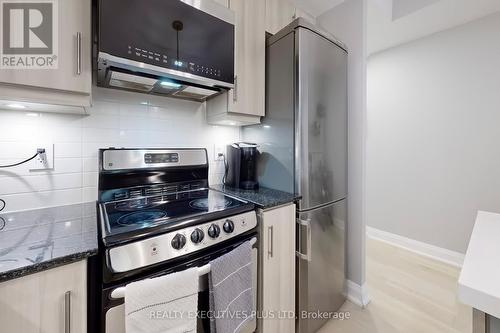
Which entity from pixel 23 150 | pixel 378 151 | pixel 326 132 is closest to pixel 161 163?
pixel 23 150

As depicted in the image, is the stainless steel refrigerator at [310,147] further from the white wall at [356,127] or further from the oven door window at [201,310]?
the oven door window at [201,310]

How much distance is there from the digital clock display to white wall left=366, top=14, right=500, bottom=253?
2.73 meters

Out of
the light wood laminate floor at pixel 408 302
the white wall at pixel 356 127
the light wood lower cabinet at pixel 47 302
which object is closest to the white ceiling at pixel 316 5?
the white wall at pixel 356 127

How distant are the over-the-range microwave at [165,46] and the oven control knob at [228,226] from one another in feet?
2.51

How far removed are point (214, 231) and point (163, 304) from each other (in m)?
0.32

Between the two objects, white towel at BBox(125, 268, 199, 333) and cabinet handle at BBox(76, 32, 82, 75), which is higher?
cabinet handle at BBox(76, 32, 82, 75)

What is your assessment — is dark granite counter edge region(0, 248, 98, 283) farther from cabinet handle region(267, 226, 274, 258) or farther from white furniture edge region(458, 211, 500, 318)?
white furniture edge region(458, 211, 500, 318)

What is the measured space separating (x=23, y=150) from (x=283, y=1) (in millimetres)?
1933

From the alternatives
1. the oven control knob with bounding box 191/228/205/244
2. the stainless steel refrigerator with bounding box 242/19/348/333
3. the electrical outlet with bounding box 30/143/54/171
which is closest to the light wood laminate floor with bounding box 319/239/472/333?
the stainless steel refrigerator with bounding box 242/19/348/333

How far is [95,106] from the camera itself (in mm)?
1260

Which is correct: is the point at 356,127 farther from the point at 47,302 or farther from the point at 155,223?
the point at 47,302

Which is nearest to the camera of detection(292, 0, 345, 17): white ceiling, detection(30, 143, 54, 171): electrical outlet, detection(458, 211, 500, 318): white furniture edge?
detection(458, 211, 500, 318): white furniture edge

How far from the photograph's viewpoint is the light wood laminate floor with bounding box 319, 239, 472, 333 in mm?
1562

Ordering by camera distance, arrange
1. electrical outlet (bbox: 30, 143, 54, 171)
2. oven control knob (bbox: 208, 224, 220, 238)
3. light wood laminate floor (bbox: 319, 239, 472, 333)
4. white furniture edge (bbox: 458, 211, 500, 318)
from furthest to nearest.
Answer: light wood laminate floor (bbox: 319, 239, 472, 333)
electrical outlet (bbox: 30, 143, 54, 171)
oven control knob (bbox: 208, 224, 220, 238)
white furniture edge (bbox: 458, 211, 500, 318)
